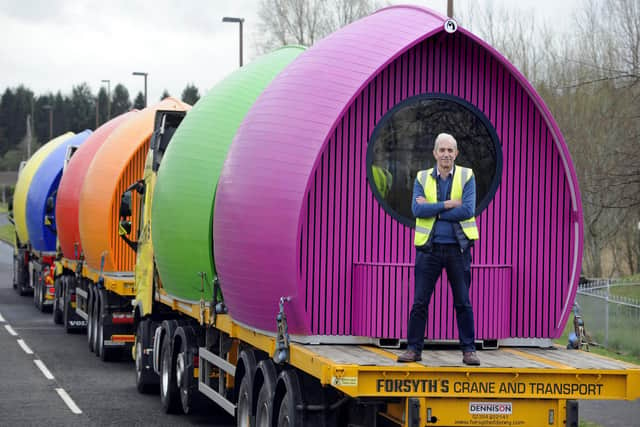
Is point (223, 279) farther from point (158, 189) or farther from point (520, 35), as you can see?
point (520, 35)

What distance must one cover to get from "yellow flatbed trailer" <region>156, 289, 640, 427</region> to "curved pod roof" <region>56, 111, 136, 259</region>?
1380cm

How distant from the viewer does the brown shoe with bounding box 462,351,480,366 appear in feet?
27.1

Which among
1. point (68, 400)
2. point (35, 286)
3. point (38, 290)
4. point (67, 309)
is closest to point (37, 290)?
point (38, 290)

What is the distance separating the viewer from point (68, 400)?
15.4 m

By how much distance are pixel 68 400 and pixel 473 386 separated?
8.48 metres

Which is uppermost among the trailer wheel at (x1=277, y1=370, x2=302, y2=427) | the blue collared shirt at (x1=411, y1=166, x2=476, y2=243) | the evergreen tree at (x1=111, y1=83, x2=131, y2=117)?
the evergreen tree at (x1=111, y1=83, x2=131, y2=117)

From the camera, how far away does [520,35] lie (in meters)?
42.2

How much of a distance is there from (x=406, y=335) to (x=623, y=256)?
3618cm

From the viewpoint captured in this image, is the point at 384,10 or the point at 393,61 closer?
the point at 393,61

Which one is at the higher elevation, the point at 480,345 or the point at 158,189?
the point at 158,189

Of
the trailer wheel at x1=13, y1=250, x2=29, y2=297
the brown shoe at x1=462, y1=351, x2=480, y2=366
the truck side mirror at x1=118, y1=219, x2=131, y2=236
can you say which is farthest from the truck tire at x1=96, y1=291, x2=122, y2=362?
the trailer wheel at x1=13, y1=250, x2=29, y2=297

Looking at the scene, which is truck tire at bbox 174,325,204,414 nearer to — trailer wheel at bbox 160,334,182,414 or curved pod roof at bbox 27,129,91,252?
trailer wheel at bbox 160,334,182,414

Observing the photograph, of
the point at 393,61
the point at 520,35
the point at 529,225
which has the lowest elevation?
the point at 529,225

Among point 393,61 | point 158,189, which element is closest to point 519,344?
point 393,61
